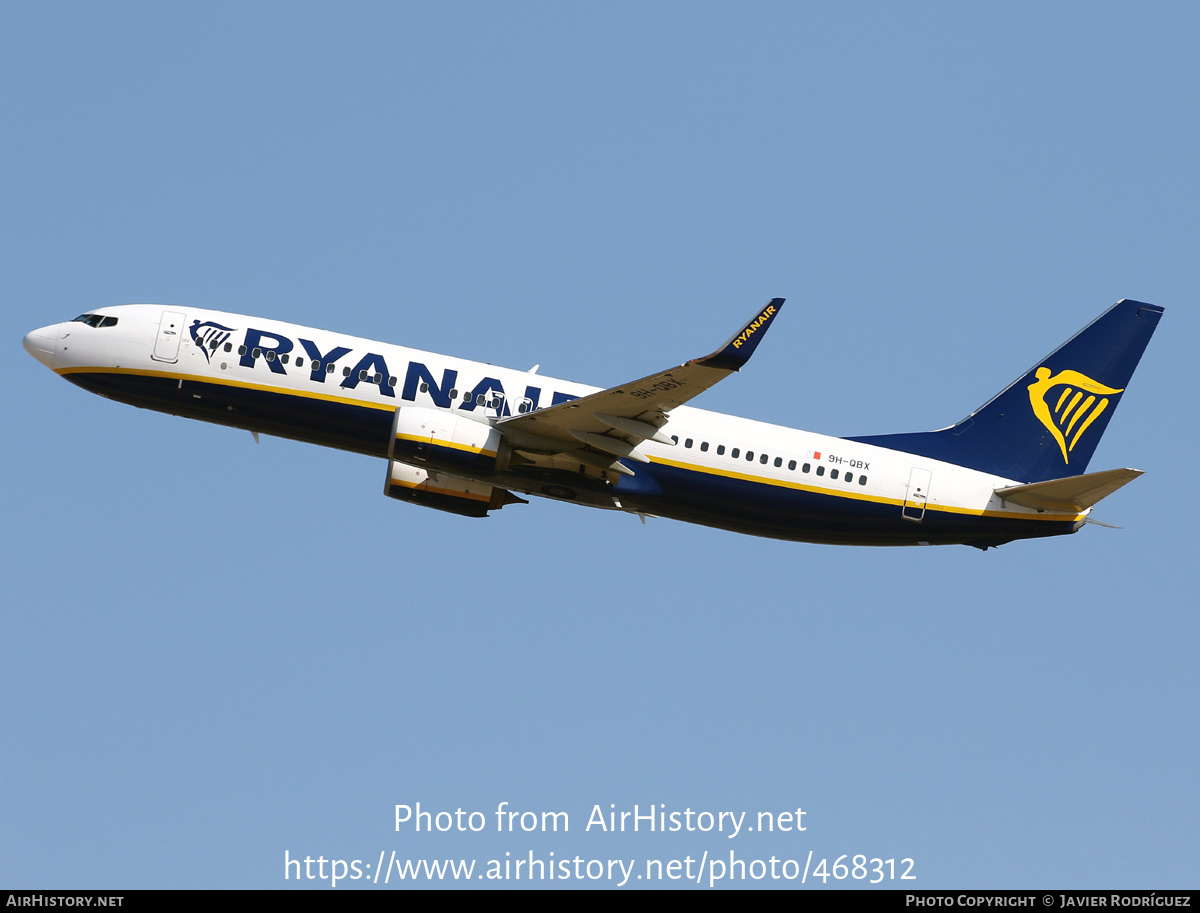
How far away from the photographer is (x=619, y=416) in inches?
1491

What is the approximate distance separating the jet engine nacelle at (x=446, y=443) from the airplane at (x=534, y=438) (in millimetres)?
43

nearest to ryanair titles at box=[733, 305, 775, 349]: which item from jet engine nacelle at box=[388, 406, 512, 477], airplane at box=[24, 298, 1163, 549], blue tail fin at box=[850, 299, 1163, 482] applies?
airplane at box=[24, 298, 1163, 549]

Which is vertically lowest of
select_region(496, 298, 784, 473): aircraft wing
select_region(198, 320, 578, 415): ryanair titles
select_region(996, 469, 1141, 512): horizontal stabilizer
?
select_region(996, 469, 1141, 512): horizontal stabilizer

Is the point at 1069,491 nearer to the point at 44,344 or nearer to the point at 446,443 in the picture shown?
the point at 446,443

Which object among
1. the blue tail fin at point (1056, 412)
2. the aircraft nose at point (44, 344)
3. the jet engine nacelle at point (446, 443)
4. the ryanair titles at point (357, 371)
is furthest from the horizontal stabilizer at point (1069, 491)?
the aircraft nose at point (44, 344)

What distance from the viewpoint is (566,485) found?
3962 centimetres

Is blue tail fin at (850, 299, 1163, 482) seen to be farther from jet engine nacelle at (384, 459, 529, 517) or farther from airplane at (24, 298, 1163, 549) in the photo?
jet engine nacelle at (384, 459, 529, 517)

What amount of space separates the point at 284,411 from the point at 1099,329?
25980mm

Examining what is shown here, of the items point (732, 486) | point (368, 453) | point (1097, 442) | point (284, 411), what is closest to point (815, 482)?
point (732, 486)

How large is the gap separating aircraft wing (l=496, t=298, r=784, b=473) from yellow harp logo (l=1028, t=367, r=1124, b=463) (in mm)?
13046

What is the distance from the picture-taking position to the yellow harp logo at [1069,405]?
4344 centimetres

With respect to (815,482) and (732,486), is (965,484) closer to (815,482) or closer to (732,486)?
(815,482)

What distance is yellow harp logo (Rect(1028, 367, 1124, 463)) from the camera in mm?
43438

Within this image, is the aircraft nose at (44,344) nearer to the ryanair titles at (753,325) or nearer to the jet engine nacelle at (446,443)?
the jet engine nacelle at (446,443)
